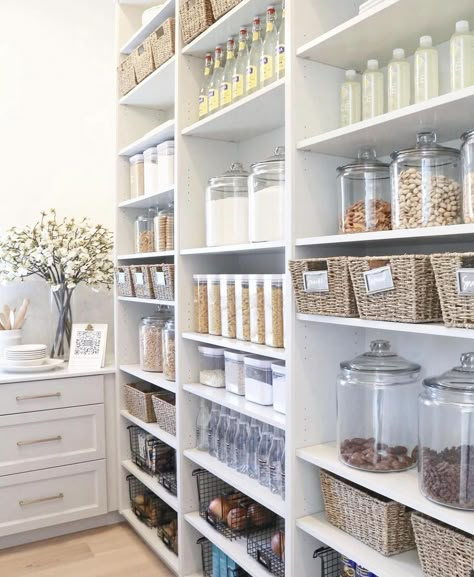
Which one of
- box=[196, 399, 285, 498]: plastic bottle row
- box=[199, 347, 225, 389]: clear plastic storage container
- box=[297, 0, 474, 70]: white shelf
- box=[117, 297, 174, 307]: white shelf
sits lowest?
box=[196, 399, 285, 498]: plastic bottle row

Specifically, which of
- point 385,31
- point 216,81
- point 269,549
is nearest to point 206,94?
point 216,81

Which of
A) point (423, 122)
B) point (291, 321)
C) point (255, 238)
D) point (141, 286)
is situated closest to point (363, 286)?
point (291, 321)

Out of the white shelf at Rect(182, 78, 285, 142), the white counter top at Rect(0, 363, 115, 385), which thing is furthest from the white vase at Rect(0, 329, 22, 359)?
the white shelf at Rect(182, 78, 285, 142)

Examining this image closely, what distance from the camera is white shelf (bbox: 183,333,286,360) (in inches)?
67.9

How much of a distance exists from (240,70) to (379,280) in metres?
1.09

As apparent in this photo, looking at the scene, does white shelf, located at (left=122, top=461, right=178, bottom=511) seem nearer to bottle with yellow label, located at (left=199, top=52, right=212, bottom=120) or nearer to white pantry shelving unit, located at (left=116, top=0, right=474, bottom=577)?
white pantry shelving unit, located at (left=116, top=0, right=474, bottom=577)

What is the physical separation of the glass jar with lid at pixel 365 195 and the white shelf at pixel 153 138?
0.99 meters

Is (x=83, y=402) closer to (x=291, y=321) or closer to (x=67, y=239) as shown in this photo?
(x=67, y=239)

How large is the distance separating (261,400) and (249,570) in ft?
1.86

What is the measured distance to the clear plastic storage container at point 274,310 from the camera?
1.78 m

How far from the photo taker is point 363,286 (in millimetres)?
1369

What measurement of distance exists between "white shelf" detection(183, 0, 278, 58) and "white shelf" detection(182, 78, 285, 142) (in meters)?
0.30

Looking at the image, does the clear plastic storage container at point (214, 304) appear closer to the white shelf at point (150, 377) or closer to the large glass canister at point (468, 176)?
the white shelf at point (150, 377)

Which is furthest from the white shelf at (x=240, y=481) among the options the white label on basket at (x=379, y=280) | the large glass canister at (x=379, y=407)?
the white label on basket at (x=379, y=280)
